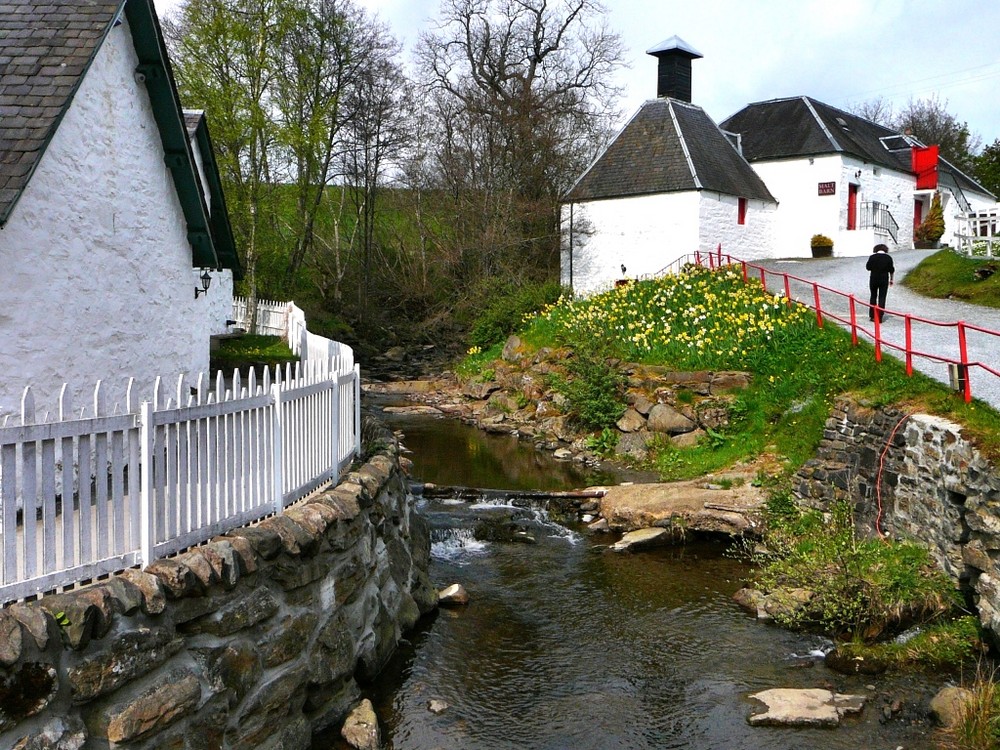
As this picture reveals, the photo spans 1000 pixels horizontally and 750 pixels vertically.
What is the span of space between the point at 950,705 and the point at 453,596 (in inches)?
212

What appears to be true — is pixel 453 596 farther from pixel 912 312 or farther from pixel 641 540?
pixel 912 312

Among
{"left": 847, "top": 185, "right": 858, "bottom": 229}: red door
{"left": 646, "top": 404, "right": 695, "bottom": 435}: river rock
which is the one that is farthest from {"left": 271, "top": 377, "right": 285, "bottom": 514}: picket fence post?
{"left": 847, "top": 185, "right": 858, "bottom": 229}: red door

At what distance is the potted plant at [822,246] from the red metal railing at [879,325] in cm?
444

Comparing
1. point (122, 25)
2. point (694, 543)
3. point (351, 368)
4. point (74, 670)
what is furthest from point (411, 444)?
point (74, 670)

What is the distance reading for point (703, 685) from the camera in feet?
29.0

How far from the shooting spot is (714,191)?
30.8 m

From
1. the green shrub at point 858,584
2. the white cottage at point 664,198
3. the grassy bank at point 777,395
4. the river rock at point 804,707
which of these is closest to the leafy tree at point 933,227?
the white cottage at point 664,198

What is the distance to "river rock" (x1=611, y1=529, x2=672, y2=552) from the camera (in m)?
13.3

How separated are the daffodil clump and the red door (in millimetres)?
10936

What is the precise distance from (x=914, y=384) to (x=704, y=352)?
298 inches

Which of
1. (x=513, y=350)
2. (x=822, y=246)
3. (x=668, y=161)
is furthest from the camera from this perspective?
(x=822, y=246)

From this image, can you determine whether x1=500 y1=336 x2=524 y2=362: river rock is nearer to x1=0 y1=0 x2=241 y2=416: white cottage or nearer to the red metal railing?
the red metal railing

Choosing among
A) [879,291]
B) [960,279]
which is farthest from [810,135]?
[879,291]

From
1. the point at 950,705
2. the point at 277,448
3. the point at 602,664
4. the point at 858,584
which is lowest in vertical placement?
the point at 602,664
